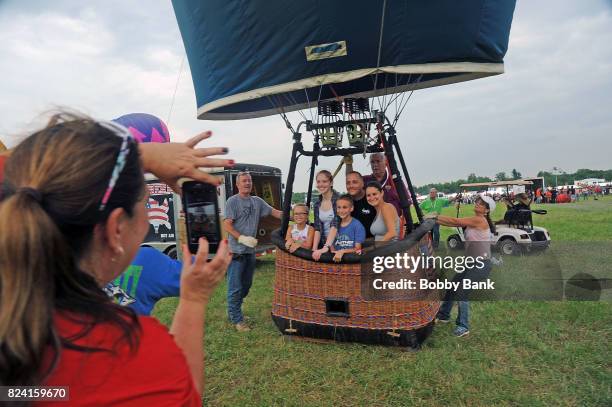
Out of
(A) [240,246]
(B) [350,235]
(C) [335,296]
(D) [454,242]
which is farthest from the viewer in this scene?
(D) [454,242]

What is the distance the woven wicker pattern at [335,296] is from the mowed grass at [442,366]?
0.96ft

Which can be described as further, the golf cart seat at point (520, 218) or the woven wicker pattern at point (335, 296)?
the golf cart seat at point (520, 218)

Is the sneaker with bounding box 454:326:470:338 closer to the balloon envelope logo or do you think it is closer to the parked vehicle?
the parked vehicle

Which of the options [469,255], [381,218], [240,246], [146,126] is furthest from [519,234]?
[146,126]

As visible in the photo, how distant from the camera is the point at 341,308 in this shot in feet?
12.9

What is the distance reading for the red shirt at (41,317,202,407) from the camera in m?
0.68

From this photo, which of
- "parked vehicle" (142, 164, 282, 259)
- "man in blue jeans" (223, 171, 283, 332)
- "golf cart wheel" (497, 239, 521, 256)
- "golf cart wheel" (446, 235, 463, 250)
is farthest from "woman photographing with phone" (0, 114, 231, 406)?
"golf cart wheel" (446, 235, 463, 250)

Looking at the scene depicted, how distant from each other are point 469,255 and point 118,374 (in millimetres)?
4327

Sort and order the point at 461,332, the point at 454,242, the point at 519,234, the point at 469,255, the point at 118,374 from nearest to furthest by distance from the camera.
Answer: the point at 118,374 → the point at 461,332 → the point at 469,255 → the point at 519,234 → the point at 454,242

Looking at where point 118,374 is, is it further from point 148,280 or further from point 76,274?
point 148,280

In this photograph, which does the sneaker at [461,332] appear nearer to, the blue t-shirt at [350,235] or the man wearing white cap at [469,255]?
the man wearing white cap at [469,255]

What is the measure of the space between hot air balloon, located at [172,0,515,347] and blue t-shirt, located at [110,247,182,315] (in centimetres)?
237

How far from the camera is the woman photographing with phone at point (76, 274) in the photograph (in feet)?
2.21

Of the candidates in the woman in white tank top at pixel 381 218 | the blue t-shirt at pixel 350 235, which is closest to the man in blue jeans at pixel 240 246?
the blue t-shirt at pixel 350 235
